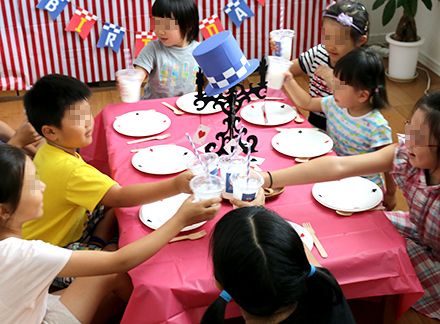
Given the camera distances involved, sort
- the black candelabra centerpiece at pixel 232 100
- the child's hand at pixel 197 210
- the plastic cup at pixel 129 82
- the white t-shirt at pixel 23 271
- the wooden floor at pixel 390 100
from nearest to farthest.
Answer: the white t-shirt at pixel 23 271 → the child's hand at pixel 197 210 → the black candelabra centerpiece at pixel 232 100 → the plastic cup at pixel 129 82 → the wooden floor at pixel 390 100

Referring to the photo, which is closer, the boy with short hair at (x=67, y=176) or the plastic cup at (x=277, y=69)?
the boy with short hair at (x=67, y=176)

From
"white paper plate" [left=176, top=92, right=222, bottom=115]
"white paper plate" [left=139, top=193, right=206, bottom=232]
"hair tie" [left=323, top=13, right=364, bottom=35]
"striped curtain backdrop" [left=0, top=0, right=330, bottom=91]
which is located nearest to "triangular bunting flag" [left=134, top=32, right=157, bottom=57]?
"striped curtain backdrop" [left=0, top=0, right=330, bottom=91]

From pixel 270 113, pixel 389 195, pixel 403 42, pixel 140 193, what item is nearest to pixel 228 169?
pixel 140 193

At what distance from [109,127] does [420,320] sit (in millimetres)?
1663

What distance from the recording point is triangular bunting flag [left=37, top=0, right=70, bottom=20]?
3.84 metres

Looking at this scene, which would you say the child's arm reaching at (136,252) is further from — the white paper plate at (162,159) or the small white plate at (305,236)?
the white paper plate at (162,159)

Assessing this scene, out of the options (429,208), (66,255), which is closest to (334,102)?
(429,208)

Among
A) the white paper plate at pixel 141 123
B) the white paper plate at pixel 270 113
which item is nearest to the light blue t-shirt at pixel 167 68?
the white paper plate at pixel 141 123

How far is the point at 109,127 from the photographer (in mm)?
2258

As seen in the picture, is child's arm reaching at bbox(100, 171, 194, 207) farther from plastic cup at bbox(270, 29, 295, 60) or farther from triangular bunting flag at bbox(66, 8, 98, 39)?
triangular bunting flag at bbox(66, 8, 98, 39)

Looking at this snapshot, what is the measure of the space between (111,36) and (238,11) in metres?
1.16

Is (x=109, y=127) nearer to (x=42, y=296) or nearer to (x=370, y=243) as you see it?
(x=42, y=296)

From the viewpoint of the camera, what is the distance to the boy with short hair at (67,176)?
1668 millimetres

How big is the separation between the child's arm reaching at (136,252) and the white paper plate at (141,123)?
783 millimetres
